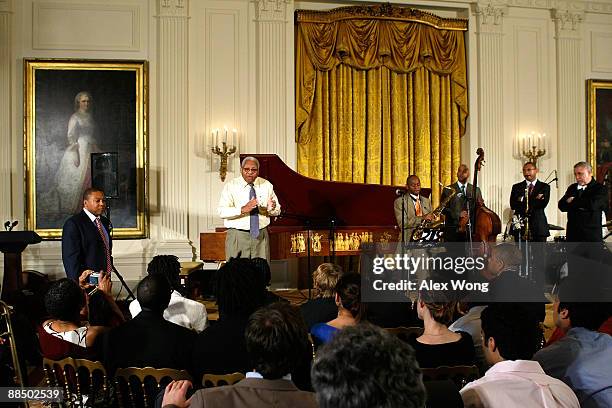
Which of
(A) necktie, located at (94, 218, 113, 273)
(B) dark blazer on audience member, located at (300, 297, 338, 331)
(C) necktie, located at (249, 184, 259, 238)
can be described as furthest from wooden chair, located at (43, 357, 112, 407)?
(C) necktie, located at (249, 184, 259, 238)

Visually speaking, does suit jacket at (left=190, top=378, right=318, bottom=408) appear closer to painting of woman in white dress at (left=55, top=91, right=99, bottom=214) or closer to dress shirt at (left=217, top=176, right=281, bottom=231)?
dress shirt at (left=217, top=176, right=281, bottom=231)

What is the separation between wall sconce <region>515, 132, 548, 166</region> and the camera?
9.66 metres

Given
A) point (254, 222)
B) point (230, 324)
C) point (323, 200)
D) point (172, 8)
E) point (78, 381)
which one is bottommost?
point (78, 381)

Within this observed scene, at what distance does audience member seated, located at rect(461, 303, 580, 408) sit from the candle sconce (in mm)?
6798

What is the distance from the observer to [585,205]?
22.8 feet

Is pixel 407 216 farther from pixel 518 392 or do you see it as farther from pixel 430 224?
pixel 518 392

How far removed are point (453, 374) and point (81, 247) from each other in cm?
344

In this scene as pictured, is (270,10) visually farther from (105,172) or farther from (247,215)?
(247,215)

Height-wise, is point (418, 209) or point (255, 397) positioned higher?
point (418, 209)

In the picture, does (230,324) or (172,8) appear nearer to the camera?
(230,324)

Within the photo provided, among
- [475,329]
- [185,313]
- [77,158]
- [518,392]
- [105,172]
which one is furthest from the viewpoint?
[77,158]

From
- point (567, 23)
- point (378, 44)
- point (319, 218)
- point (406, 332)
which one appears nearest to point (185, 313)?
point (406, 332)

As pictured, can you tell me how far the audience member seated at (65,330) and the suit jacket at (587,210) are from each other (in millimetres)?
5739

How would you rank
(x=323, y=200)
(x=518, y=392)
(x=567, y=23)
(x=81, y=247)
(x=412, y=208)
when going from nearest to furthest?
1. (x=518, y=392)
2. (x=81, y=247)
3. (x=323, y=200)
4. (x=412, y=208)
5. (x=567, y=23)
